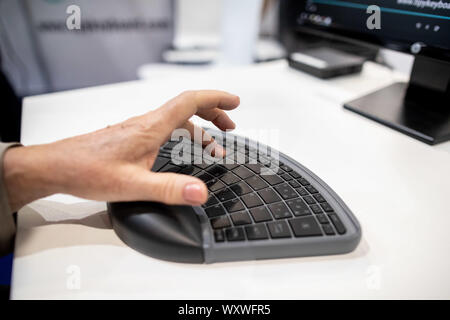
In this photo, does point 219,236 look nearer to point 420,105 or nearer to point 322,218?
point 322,218

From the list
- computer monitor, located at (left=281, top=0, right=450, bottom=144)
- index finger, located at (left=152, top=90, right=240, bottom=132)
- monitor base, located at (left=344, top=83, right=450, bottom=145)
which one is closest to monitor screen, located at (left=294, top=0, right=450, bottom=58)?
computer monitor, located at (left=281, top=0, right=450, bottom=144)

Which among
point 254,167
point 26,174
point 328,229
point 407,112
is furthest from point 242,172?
point 407,112

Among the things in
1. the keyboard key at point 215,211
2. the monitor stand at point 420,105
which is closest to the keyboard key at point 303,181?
the keyboard key at point 215,211

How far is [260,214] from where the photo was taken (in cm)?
34

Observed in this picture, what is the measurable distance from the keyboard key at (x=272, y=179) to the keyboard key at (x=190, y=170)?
8cm

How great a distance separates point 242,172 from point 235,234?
0.32 feet

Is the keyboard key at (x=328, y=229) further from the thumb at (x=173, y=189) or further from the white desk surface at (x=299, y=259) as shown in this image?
the thumb at (x=173, y=189)

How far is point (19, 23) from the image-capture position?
1.87 metres

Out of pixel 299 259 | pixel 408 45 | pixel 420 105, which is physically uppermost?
pixel 408 45

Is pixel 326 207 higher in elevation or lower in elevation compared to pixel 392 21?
lower

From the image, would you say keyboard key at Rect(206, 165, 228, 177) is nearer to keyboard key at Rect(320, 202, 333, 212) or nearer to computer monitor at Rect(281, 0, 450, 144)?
keyboard key at Rect(320, 202, 333, 212)

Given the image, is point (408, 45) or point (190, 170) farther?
point (408, 45)

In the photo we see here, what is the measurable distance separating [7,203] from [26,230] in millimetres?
38
